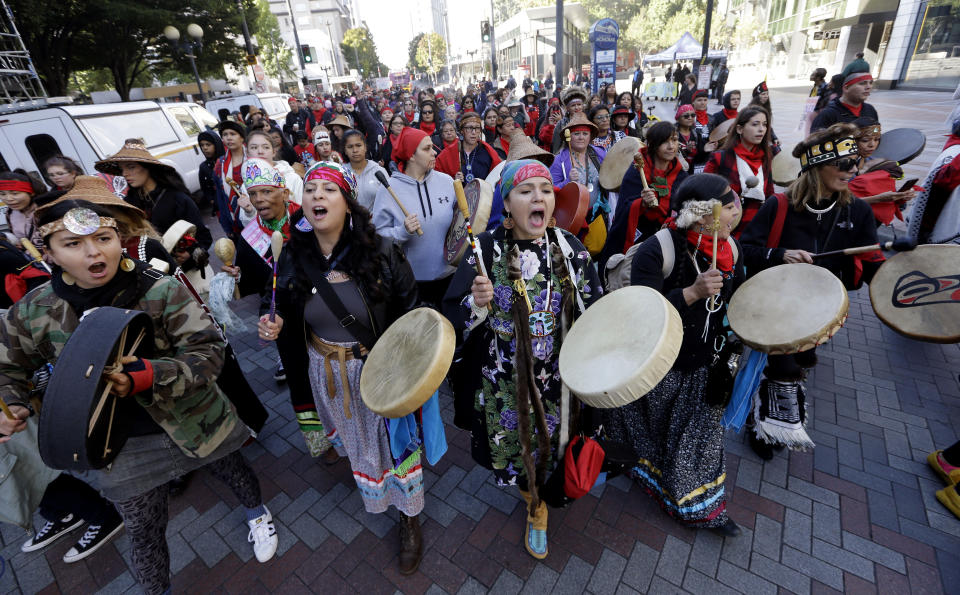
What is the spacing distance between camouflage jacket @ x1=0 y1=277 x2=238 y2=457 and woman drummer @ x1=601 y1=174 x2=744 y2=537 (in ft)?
7.88

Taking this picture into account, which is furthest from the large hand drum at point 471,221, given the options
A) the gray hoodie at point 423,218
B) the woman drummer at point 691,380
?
the woman drummer at point 691,380

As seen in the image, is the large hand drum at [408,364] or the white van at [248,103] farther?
the white van at [248,103]

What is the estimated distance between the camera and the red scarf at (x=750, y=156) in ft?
13.9

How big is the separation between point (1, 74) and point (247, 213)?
576 inches

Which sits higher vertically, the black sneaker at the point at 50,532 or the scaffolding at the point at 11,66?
the scaffolding at the point at 11,66

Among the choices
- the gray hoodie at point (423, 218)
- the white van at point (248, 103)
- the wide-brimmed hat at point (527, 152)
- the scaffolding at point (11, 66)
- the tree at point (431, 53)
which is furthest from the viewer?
the tree at point (431, 53)

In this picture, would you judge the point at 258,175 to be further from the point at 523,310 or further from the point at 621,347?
the point at 621,347

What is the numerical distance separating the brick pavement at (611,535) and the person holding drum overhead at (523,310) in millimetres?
600

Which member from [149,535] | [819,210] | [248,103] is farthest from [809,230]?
[248,103]

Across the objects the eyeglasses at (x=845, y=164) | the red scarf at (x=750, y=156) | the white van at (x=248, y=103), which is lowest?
the red scarf at (x=750, y=156)

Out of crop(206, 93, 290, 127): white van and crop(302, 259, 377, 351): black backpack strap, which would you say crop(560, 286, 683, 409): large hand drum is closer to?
crop(302, 259, 377, 351): black backpack strap

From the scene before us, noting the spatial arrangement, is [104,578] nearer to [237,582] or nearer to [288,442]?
[237,582]

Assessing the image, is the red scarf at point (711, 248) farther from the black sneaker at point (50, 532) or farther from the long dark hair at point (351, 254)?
the black sneaker at point (50, 532)

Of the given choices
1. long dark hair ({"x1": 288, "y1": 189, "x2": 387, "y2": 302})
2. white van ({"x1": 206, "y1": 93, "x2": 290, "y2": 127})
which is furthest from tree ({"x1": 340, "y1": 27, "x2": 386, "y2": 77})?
long dark hair ({"x1": 288, "y1": 189, "x2": 387, "y2": 302})
